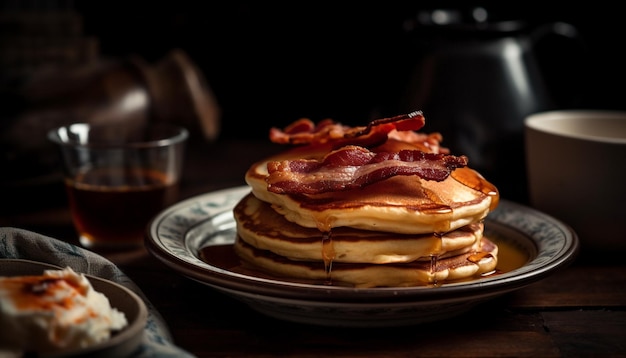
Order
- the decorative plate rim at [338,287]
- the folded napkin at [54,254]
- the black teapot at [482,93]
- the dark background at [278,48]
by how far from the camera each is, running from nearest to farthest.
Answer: the decorative plate rim at [338,287], the folded napkin at [54,254], the black teapot at [482,93], the dark background at [278,48]

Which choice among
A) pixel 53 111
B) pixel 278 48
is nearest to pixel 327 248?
pixel 53 111

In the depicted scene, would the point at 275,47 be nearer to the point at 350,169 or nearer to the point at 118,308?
the point at 350,169

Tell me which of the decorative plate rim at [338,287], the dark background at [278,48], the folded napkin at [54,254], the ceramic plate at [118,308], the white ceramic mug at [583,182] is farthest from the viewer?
the dark background at [278,48]

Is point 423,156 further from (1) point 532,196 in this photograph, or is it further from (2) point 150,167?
(2) point 150,167

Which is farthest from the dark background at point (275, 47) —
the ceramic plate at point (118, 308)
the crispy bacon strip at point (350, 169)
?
the ceramic plate at point (118, 308)

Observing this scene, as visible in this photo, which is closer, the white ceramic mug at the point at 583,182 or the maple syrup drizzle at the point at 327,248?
the maple syrup drizzle at the point at 327,248

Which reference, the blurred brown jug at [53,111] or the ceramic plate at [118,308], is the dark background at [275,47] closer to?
the blurred brown jug at [53,111]
